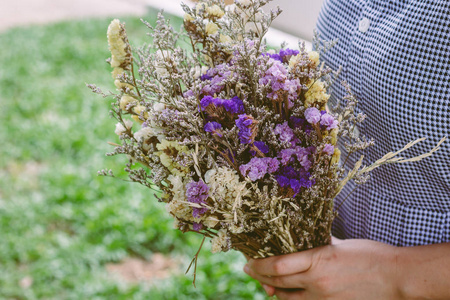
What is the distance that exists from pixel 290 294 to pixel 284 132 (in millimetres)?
653

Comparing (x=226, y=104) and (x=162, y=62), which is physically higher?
(x=162, y=62)

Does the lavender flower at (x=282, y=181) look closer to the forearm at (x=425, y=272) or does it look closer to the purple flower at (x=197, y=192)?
the purple flower at (x=197, y=192)

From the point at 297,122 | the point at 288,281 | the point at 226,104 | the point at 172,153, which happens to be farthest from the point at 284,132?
the point at 288,281

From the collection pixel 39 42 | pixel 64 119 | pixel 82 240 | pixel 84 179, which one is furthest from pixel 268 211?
pixel 39 42

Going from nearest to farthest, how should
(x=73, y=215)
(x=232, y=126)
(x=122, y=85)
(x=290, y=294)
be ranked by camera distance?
(x=232, y=126) < (x=122, y=85) < (x=290, y=294) < (x=73, y=215)

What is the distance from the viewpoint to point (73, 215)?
3949mm

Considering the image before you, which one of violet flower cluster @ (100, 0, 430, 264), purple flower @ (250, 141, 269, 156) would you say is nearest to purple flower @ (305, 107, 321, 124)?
violet flower cluster @ (100, 0, 430, 264)

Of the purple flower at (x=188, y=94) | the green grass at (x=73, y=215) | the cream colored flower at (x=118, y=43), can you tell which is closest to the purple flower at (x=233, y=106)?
the purple flower at (x=188, y=94)

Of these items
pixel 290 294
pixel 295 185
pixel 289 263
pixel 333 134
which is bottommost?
pixel 290 294

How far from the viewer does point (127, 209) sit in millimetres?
3979

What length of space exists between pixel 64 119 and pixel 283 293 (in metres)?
4.30

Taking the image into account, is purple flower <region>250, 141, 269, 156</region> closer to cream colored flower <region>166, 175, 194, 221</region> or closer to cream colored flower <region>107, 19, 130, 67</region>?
cream colored flower <region>166, 175, 194, 221</region>

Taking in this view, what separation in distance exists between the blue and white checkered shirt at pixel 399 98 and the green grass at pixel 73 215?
5.73ft

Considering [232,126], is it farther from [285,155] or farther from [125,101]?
[125,101]
